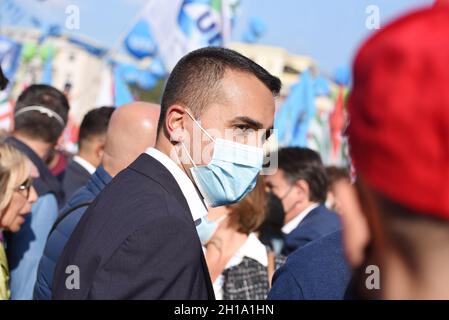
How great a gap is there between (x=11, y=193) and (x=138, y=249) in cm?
237

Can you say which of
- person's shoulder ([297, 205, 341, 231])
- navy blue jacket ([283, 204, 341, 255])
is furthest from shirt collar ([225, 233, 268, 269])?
person's shoulder ([297, 205, 341, 231])

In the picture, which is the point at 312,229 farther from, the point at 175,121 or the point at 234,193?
the point at 175,121

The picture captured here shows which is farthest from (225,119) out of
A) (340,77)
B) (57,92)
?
(340,77)

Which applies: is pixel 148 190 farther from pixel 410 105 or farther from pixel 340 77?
pixel 340 77

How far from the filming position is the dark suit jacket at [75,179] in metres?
5.41

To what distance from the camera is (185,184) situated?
2.38 meters

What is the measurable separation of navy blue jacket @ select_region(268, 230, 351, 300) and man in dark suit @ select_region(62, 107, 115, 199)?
10.2 feet

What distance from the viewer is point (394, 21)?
1001mm

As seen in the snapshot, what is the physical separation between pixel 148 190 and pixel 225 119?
463 millimetres

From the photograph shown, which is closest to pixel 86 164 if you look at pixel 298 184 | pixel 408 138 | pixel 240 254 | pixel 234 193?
pixel 240 254

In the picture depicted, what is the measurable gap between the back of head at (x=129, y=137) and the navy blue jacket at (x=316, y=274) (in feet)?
5.61

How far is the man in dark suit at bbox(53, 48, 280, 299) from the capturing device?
74.9 inches

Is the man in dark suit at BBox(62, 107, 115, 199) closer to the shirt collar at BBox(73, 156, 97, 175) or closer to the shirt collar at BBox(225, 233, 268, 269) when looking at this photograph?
the shirt collar at BBox(73, 156, 97, 175)

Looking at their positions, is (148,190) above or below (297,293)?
above
